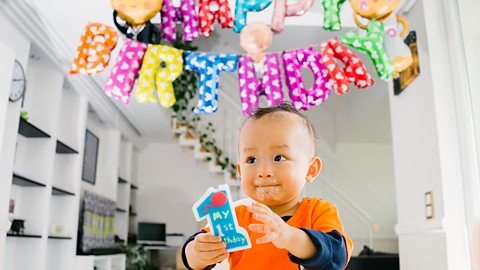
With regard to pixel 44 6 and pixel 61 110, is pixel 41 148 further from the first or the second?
pixel 44 6

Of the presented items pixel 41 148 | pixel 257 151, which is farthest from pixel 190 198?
pixel 257 151

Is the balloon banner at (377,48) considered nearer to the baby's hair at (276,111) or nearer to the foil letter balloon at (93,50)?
the foil letter balloon at (93,50)

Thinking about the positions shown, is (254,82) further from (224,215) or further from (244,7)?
(224,215)

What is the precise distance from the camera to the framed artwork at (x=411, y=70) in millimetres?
3141

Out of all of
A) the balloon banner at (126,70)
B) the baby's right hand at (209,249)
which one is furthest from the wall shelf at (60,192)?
the baby's right hand at (209,249)

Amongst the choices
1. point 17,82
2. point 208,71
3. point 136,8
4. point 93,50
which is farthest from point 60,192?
point 136,8

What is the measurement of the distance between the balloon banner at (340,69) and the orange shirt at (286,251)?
199cm

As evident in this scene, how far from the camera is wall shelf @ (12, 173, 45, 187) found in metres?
4.02

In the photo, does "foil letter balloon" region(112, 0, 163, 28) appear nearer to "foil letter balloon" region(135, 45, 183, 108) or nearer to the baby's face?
"foil letter balloon" region(135, 45, 183, 108)

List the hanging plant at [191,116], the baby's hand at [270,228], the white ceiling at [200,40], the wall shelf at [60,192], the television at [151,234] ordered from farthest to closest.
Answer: the hanging plant at [191,116]
the television at [151,234]
the wall shelf at [60,192]
the white ceiling at [200,40]
the baby's hand at [270,228]

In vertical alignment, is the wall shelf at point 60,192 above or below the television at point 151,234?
above

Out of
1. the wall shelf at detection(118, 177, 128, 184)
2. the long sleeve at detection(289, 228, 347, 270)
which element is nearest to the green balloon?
the long sleeve at detection(289, 228, 347, 270)

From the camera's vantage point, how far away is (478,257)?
8.56 feet

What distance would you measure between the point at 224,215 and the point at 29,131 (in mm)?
4051
